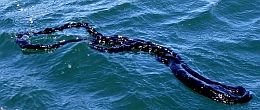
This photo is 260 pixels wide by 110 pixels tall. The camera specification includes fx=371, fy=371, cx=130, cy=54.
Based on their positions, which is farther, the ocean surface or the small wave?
the small wave

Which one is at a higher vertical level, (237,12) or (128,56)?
(237,12)

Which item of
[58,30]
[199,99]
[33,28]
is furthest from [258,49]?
[33,28]

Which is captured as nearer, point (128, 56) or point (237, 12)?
point (128, 56)

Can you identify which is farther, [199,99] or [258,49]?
[258,49]

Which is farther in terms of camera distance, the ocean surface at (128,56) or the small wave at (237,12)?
the small wave at (237,12)

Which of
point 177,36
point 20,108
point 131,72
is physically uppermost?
point 177,36

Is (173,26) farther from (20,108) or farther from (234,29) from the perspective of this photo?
(20,108)

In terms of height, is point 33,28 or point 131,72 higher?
point 33,28

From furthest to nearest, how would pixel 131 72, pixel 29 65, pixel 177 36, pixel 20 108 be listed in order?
pixel 177 36, pixel 29 65, pixel 131 72, pixel 20 108
